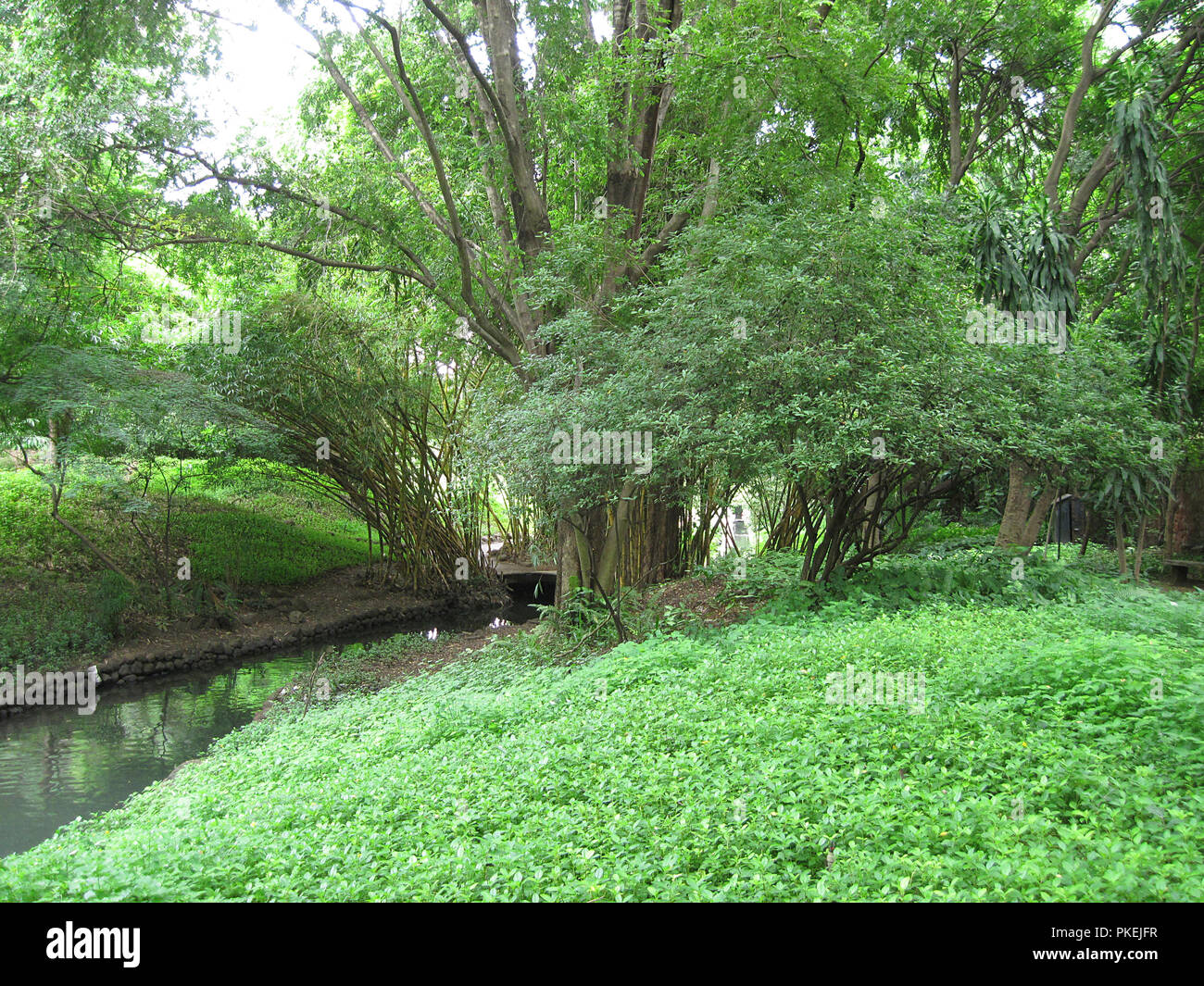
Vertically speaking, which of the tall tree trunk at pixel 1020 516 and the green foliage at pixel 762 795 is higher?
the tall tree trunk at pixel 1020 516

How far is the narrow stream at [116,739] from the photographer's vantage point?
7.00 metres

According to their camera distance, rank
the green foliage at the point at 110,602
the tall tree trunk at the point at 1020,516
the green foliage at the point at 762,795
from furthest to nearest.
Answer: the green foliage at the point at 110,602
the tall tree trunk at the point at 1020,516
the green foliage at the point at 762,795

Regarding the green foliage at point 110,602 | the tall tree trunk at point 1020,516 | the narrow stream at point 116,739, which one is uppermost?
the tall tree trunk at point 1020,516

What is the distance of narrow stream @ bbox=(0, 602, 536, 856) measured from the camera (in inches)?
275

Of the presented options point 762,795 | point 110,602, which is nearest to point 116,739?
point 110,602

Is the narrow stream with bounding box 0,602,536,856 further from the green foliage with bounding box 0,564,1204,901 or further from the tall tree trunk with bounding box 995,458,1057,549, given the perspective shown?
the tall tree trunk with bounding box 995,458,1057,549

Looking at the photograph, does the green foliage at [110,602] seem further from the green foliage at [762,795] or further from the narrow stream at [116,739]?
the green foliage at [762,795]

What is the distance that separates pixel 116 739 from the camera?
9008 mm

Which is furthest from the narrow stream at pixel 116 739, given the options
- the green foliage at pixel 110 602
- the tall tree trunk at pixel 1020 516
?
the tall tree trunk at pixel 1020 516

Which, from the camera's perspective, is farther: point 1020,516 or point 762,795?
point 1020,516

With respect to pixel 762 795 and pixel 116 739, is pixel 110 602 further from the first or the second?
pixel 762 795

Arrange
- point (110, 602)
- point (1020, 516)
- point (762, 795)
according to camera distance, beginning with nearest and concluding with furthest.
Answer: point (762, 795), point (1020, 516), point (110, 602)

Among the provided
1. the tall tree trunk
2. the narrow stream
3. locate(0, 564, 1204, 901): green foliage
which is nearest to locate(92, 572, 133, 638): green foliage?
the narrow stream
